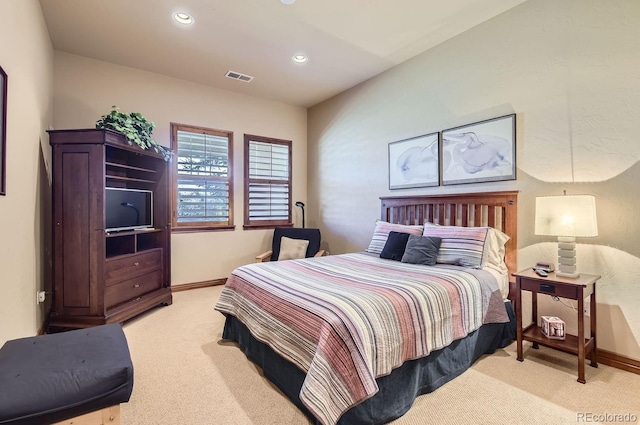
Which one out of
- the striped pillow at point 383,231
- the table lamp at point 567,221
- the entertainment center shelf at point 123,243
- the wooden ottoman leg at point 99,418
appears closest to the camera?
the wooden ottoman leg at point 99,418

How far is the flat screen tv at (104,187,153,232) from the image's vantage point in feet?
10.7

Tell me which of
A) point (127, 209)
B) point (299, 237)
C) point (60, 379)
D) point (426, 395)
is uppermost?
point (127, 209)

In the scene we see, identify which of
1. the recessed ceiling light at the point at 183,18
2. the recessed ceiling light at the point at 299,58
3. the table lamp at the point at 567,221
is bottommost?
the table lamp at the point at 567,221

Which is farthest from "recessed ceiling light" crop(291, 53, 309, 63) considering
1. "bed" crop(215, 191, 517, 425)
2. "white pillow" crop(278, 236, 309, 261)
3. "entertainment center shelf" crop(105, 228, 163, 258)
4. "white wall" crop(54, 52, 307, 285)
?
"entertainment center shelf" crop(105, 228, 163, 258)

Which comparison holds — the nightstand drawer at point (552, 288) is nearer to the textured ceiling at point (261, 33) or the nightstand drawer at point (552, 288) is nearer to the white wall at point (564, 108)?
the white wall at point (564, 108)

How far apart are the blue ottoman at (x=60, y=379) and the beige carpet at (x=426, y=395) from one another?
0.53m

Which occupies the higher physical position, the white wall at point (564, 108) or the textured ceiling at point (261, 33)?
the textured ceiling at point (261, 33)

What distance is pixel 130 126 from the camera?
3311 millimetres

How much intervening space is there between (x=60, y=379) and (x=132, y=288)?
2.30 m

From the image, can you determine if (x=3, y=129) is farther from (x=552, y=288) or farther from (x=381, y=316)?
(x=552, y=288)

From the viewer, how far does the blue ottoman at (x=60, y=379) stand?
1205mm

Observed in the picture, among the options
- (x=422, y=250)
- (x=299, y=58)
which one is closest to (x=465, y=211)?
(x=422, y=250)

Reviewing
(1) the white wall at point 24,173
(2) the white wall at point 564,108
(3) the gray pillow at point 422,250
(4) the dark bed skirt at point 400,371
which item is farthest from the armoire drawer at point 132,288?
(2) the white wall at point 564,108

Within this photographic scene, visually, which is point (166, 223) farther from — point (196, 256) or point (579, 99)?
point (579, 99)
